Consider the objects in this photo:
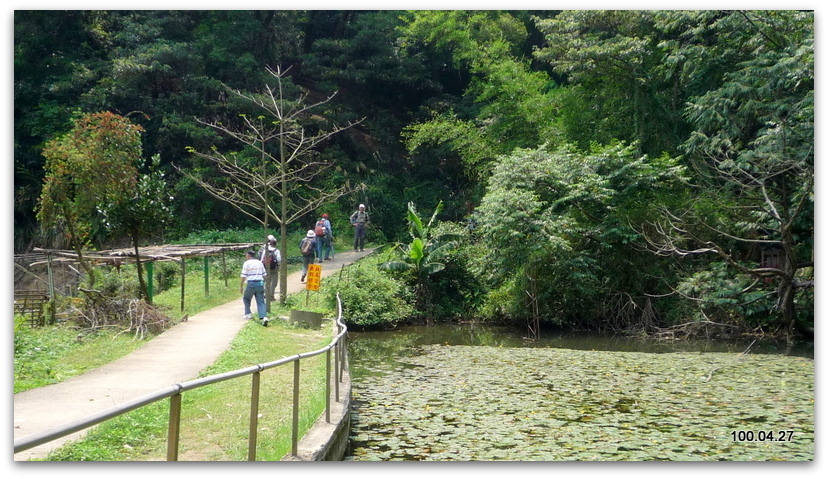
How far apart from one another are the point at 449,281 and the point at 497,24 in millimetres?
13827

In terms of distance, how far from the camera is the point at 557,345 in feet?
52.9

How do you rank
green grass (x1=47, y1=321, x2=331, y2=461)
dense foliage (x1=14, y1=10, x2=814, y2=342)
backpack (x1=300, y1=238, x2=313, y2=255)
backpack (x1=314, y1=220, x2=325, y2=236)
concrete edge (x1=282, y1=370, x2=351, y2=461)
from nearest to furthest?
1. green grass (x1=47, y1=321, x2=331, y2=461)
2. concrete edge (x1=282, y1=370, x2=351, y2=461)
3. dense foliage (x1=14, y1=10, x2=814, y2=342)
4. backpack (x1=300, y1=238, x2=313, y2=255)
5. backpack (x1=314, y1=220, x2=325, y2=236)

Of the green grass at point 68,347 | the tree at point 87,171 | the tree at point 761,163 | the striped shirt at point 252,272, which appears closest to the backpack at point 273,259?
the green grass at point 68,347

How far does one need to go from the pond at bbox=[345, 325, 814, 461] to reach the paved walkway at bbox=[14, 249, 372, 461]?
225 centimetres

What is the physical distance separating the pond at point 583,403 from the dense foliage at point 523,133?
2.71 metres

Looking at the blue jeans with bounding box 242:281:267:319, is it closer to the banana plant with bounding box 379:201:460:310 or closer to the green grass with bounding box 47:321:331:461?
the green grass with bounding box 47:321:331:461

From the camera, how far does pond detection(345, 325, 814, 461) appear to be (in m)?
7.35

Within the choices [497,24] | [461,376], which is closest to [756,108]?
[461,376]

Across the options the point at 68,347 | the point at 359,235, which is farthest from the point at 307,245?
the point at 68,347

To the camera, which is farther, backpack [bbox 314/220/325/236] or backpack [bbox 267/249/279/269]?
backpack [bbox 314/220/325/236]

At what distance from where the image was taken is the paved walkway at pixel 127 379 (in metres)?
6.68

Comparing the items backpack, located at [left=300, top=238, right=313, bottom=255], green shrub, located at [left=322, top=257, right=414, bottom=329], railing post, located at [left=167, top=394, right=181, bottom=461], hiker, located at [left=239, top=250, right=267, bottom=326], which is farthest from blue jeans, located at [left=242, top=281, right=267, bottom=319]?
railing post, located at [left=167, top=394, right=181, bottom=461]

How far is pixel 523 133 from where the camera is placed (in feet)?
87.0
